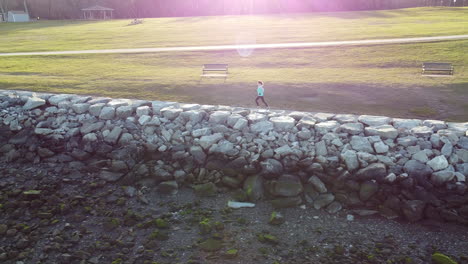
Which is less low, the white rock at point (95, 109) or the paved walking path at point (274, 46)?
the paved walking path at point (274, 46)

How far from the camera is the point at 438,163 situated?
12539mm

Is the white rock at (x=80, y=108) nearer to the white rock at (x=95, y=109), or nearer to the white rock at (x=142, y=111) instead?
the white rock at (x=95, y=109)

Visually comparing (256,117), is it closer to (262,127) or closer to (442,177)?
(262,127)

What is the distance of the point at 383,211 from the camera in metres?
12.2

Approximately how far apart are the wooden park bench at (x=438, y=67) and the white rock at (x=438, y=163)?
395 inches

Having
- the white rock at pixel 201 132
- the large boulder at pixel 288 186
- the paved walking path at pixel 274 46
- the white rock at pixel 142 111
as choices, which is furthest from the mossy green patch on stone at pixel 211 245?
the paved walking path at pixel 274 46

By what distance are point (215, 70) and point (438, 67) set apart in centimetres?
1250

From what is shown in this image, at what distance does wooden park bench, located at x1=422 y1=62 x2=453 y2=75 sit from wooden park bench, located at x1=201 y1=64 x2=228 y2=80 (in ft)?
36.9

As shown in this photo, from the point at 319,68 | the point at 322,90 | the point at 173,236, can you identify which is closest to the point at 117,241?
the point at 173,236

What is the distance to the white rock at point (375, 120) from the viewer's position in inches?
568

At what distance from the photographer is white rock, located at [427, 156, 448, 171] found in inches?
492

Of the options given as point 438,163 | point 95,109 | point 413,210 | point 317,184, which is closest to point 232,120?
point 317,184

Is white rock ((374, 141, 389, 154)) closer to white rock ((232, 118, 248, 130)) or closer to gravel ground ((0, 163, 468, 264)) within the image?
gravel ground ((0, 163, 468, 264))

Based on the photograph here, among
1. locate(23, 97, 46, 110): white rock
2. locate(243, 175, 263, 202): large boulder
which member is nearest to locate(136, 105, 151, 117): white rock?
locate(23, 97, 46, 110): white rock
